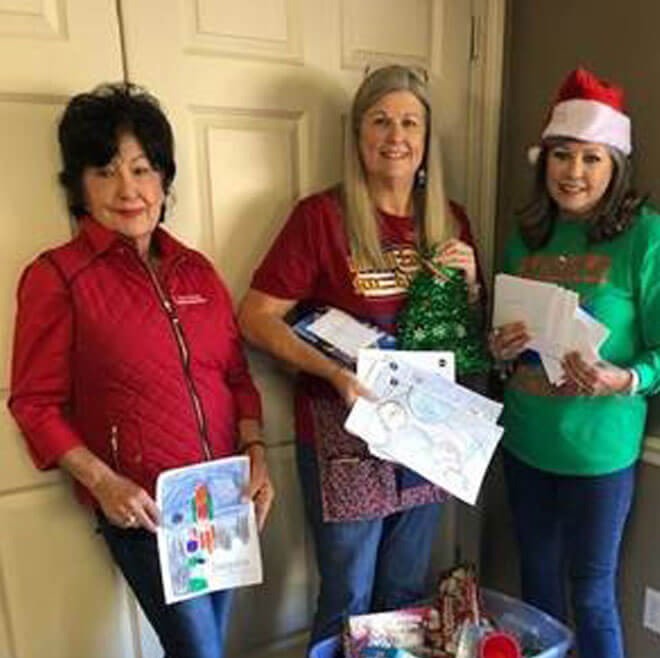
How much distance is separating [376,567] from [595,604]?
1.55 ft

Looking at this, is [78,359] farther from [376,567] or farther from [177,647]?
[376,567]

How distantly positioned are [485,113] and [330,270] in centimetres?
68

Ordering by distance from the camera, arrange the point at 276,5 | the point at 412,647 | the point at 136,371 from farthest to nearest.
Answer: the point at 412,647
the point at 276,5
the point at 136,371

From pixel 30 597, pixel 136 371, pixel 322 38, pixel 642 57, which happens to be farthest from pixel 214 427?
pixel 642 57

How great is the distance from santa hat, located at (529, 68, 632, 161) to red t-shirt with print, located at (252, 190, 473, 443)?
380mm

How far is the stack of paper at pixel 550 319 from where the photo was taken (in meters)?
1.27

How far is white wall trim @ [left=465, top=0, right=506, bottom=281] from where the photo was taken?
1688mm

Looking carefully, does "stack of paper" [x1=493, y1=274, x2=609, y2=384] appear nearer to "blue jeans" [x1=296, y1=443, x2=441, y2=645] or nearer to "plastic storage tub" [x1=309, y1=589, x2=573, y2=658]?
"blue jeans" [x1=296, y1=443, x2=441, y2=645]

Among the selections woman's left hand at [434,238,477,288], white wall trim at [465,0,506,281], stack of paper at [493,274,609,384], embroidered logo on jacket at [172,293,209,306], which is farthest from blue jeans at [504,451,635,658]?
embroidered logo on jacket at [172,293,209,306]

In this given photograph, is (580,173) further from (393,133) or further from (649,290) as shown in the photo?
(393,133)

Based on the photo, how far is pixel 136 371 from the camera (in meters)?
1.17

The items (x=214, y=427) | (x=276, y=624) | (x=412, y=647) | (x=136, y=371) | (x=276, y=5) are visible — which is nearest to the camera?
(x=136, y=371)

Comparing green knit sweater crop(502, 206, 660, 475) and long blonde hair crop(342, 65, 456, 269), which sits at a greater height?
long blonde hair crop(342, 65, 456, 269)

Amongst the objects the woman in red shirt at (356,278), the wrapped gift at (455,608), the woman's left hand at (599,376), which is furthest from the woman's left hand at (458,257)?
the wrapped gift at (455,608)
